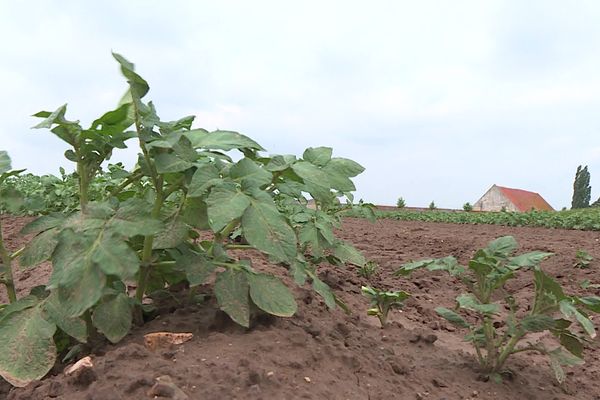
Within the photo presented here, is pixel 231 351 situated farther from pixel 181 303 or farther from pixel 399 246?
pixel 399 246

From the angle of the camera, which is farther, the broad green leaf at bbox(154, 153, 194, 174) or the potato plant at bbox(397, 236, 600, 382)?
the potato plant at bbox(397, 236, 600, 382)

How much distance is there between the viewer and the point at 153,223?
1.66 meters

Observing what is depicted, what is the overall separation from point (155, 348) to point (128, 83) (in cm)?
83

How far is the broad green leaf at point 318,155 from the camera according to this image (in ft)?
6.93

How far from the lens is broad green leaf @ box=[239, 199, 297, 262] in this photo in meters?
1.66

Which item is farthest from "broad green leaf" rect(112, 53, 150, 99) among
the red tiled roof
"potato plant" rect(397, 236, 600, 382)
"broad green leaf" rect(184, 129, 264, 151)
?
the red tiled roof

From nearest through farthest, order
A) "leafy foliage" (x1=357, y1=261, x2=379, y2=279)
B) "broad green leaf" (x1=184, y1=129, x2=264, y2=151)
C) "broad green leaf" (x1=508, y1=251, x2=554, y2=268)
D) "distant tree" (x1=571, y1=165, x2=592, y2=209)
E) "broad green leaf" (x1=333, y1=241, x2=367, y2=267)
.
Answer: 1. "broad green leaf" (x1=184, y1=129, x2=264, y2=151)
2. "broad green leaf" (x1=508, y1=251, x2=554, y2=268)
3. "broad green leaf" (x1=333, y1=241, x2=367, y2=267)
4. "leafy foliage" (x1=357, y1=261, x2=379, y2=279)
5. "distant tree" (x1=571, y1=165, x2=592, y2=209)

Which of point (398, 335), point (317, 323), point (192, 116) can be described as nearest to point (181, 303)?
point (317, 323)

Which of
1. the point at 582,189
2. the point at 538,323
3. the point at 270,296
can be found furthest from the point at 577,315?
the point at 582,189

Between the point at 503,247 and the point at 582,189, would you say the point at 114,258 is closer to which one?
the point at 503,247

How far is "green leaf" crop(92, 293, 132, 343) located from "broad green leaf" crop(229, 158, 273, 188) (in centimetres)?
56

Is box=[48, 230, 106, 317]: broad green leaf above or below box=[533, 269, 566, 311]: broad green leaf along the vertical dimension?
below

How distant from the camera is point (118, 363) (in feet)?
5.58

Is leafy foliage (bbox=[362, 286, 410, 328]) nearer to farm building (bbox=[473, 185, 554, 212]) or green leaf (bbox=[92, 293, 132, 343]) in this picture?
green leaf (bbox=[92, 293, 132, 343])
